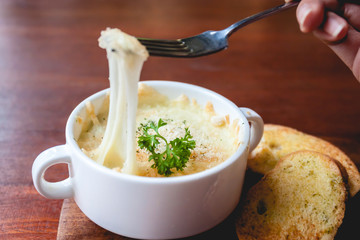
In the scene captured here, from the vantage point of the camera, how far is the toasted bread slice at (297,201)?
173 cm

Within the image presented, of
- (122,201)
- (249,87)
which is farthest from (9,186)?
(249,87)

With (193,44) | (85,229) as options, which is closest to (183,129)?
(193,44)

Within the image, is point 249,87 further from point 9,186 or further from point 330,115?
point 9,186

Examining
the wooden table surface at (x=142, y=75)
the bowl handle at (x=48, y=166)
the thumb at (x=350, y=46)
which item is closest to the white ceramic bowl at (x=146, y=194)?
the bowl handle at (x=48, y=166)

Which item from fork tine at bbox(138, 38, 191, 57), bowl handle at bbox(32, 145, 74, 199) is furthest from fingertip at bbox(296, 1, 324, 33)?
bowl handle at bbox(32, 145, 74, 199)

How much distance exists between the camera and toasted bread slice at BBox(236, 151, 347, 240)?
1729mm

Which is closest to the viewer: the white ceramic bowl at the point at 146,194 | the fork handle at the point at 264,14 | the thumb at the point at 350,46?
the white ceramic bowl at the point at 146,194

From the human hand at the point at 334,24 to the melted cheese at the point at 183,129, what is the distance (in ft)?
1.70

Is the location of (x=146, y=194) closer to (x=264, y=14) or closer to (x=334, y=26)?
(x=264, y=14)

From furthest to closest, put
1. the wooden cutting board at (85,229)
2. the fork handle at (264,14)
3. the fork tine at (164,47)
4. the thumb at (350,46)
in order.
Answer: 1. the thumb at (350,46)
2. the fork handle at (264,14)
3. the wooden cutting board at (85,229)
4. the fork tine at (164,47)

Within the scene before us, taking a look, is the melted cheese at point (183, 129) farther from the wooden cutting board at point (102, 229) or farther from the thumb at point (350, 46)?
the thumb at point (350, 46)

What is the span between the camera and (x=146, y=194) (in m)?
1.42

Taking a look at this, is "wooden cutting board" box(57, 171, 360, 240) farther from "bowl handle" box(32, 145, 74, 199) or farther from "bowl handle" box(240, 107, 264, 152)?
"bowl handle" box(240, 107, 264, 152)

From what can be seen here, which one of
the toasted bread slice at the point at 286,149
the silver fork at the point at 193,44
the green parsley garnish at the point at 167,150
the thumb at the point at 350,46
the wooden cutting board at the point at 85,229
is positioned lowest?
the wooden cutting board at the point at 85,229
